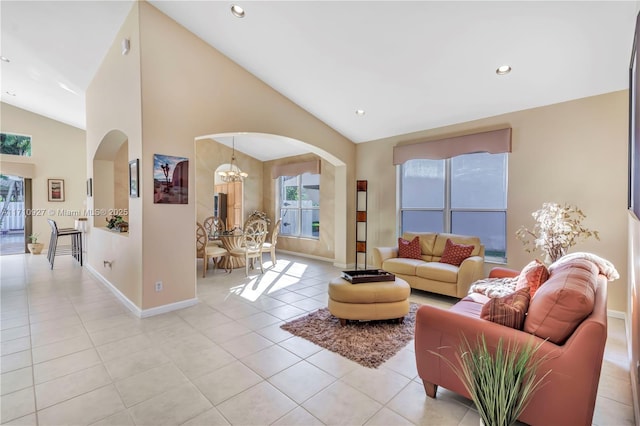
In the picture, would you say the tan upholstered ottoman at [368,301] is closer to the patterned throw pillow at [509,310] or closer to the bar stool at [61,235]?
the patterned throw pillow at [509,310]

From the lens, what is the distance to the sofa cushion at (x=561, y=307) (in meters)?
1.54

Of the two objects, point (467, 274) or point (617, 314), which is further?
point (467, 274)

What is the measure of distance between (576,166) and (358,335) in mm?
3606

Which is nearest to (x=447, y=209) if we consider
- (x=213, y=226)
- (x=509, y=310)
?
(x=509, y=310)

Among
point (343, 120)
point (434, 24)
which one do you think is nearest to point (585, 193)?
point (434, 24)

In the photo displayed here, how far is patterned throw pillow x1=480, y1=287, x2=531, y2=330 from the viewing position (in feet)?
5.78

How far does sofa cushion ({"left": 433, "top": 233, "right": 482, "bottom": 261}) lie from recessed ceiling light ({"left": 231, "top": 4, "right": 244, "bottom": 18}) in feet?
13.7

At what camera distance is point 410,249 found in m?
4.79

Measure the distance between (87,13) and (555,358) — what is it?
5.76 meters

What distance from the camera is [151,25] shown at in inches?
139

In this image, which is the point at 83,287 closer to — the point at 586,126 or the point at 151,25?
the point at 151,25

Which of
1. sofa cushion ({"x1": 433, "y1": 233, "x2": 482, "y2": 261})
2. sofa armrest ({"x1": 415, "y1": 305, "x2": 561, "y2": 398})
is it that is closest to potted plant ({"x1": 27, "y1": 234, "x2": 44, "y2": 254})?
sofa cushion ({"x1": 433, "y1": 233, "x2": 482, "y2": 261})

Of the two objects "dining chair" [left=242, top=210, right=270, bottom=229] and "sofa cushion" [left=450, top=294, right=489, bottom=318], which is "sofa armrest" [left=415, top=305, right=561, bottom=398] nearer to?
"sofa cushion" [left=450, top=294, right=489, bottom=318]

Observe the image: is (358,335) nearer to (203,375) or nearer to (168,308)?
(203,375)
